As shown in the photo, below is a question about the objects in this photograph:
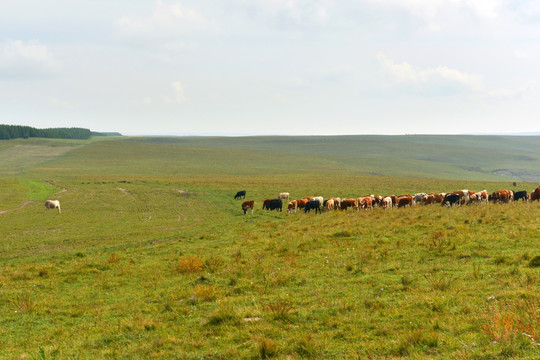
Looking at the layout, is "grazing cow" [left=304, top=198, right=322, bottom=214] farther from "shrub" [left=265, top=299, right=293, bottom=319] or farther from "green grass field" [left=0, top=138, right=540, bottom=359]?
"shrub" [left=265, top=299, right=293, bottom=319]

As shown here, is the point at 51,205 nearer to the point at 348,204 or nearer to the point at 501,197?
the point at 348,204

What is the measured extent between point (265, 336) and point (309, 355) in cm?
121

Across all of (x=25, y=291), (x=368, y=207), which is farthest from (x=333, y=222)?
(x=25, y=291)

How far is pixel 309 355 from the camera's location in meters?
6.64

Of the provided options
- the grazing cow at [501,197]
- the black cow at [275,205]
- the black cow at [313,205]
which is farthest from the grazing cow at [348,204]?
the grazing cow at [501,197]

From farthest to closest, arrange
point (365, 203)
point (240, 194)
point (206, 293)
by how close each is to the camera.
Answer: point (240, 194)
point (365, 203)
point (206, 293)

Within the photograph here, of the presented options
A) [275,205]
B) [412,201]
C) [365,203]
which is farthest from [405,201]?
[275,205]

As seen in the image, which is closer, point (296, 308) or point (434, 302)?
point (434, 302)

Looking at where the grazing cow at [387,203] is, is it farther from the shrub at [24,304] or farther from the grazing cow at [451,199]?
the shrub at [24,304]

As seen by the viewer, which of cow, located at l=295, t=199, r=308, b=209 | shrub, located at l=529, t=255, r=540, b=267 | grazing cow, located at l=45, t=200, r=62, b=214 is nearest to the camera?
shrub, located at l=529, t=255, r=540, b=267

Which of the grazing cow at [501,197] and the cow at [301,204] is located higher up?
the grazing cow at [501,197]

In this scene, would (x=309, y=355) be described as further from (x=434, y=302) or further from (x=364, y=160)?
(x=364, y=160)

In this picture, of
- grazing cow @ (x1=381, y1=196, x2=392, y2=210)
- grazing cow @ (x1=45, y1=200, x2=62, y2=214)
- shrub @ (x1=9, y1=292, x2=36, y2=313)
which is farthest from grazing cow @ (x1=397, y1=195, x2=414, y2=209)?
grazing cow @ (x1=45, y1=200, x2=62, y2=214)

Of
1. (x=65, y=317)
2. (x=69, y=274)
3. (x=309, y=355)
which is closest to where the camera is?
(x=309, y=355)
